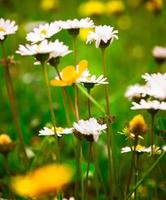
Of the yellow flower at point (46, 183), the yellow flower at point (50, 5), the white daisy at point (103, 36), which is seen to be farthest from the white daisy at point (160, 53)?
the yellow flower at point (50, 5)

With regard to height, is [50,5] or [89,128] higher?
[50,5]

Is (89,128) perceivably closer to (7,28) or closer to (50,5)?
(7,28)

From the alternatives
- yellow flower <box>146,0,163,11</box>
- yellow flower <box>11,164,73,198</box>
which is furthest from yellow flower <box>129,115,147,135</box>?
yellow flower <box>146,0,163,11</box>

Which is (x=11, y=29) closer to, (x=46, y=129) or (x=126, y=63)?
(x=46, y=129)

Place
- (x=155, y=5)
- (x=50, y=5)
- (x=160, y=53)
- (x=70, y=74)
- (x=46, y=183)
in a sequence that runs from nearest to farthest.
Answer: (x=46, y=183) → (x=70, y=74) → (x=160, y=53) → (x=155, y=5) → (x=50, y=5)

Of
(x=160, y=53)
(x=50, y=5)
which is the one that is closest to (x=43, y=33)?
(x=160, y=53)

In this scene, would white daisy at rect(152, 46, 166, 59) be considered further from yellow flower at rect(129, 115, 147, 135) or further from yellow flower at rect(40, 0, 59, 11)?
yellow flower at rect(40, 0, 59, 11)

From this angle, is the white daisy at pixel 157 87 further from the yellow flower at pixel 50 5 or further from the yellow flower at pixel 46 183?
the yellow flower at pixel 50 5

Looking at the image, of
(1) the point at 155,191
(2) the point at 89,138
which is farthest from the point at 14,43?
(2) the point at 89,138

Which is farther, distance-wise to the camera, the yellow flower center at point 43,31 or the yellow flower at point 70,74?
the yellow flower center at point 43,31

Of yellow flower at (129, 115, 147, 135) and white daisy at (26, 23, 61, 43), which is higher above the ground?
white daisy at (26, 23, 61, 43)

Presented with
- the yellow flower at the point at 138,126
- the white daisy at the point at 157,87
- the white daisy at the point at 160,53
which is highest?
the white daisy at the point at 160,53
